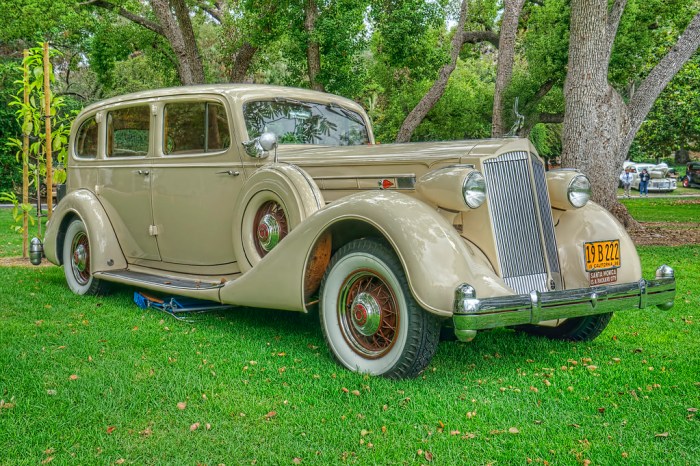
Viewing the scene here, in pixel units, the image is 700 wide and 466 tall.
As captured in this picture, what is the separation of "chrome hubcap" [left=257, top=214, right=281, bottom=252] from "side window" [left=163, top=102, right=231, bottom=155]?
0.84m

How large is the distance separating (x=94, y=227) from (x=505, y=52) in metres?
12.3

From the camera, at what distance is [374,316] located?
13.7 feet

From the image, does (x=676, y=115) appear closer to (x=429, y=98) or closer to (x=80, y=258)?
(x=429, y=98)

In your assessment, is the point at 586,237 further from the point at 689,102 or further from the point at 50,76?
the point at 689,102

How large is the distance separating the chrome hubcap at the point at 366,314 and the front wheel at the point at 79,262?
343cm

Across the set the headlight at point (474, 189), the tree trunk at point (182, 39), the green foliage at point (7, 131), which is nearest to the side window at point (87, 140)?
the headlight at point (474, 189)

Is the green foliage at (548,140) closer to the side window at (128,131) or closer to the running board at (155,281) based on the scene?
the side window at (128,131)

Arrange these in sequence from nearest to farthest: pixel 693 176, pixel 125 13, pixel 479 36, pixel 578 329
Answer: pixel 578 329 → pixel 125 13 → pixel 479 36 → pixel 693 176

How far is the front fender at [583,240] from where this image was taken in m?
4.61

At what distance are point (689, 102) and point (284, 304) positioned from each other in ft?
81.0

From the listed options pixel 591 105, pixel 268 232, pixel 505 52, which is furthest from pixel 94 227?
pixel 505 52

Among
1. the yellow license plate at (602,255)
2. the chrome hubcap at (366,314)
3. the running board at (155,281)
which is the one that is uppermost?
the yellow license plate at (602,255)

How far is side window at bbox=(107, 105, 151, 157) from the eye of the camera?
6.33 meters

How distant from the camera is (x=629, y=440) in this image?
329 cm
